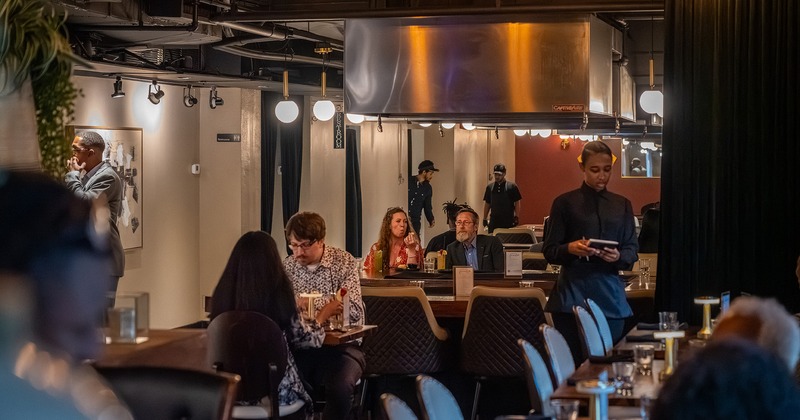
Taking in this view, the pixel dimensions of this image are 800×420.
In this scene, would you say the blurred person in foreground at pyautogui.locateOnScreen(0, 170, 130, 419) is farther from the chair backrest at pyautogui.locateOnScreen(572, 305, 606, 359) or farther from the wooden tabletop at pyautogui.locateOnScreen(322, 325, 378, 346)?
the wooden tabletop at pyautogui.locateOnScreen(322, 325, 378, 346)

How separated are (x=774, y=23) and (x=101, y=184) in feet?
15.2

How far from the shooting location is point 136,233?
13.4 metres

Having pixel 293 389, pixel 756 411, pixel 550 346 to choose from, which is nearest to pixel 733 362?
pixel 756 411

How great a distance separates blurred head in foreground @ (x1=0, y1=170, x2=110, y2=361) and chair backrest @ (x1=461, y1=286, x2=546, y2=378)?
5798 mm

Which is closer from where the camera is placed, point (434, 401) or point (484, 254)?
point (434, 401)

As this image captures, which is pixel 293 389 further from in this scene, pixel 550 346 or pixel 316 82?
pixel 316 82

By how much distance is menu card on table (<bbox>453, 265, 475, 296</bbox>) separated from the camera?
335 inches

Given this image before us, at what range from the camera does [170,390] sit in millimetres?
3186

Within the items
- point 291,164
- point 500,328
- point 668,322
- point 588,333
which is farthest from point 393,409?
point 291,164

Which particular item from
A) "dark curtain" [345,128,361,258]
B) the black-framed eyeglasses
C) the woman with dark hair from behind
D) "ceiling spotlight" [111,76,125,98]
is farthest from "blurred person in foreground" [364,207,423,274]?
"dark curtain" [345,128,361,258]

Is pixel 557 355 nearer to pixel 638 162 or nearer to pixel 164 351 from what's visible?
pixel 164 351

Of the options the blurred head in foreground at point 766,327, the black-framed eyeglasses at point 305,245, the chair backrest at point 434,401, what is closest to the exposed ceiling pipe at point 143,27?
the black-framed eyeglasses at point 305,245

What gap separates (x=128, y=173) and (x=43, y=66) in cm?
1047

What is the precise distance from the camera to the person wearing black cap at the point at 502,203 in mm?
19312
